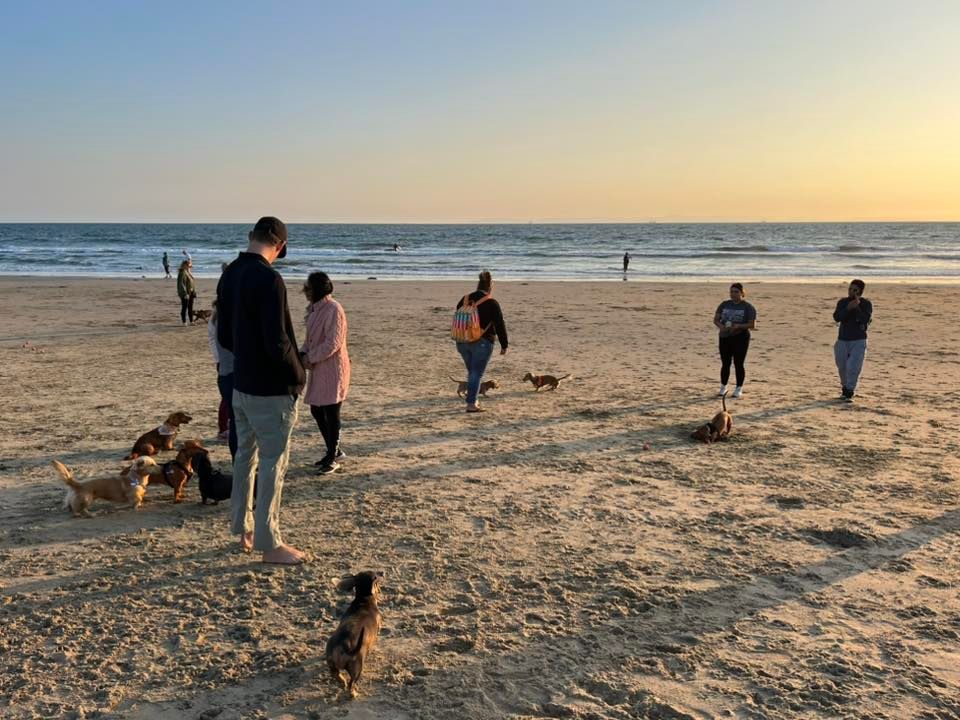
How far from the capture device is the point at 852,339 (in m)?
8.75

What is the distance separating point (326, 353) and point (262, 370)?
1.82 meters

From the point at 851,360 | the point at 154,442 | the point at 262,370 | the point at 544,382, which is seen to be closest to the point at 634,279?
the point at 851,360

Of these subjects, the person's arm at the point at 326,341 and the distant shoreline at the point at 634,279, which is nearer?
the person's arm at the point at 326,341

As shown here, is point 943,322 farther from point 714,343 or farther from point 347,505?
point 347,505

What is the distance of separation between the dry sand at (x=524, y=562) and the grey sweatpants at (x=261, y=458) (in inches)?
10.3

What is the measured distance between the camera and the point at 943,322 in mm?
16188

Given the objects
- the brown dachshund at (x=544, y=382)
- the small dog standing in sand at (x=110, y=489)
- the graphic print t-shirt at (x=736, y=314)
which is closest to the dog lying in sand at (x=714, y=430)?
the graphic print t-shirt at (x=736, y=314)

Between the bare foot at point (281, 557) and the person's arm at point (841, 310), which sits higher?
the person's arm at point (841, 310)

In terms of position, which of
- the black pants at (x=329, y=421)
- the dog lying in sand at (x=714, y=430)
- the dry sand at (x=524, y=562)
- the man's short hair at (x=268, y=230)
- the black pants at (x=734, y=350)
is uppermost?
the man's short hair at (x=268, y=230)

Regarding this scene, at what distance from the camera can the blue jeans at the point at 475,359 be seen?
7.95 m

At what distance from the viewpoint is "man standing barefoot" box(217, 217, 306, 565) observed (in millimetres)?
3816

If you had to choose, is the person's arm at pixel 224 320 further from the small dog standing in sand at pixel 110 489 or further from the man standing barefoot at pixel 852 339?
the man standing barefoot at pixel 852 339

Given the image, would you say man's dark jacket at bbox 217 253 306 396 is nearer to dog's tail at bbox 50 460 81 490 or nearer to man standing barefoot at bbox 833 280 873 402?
dog's tail at bbox 50 460 81 490

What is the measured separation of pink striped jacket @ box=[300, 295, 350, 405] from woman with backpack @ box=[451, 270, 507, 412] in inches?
86.4
